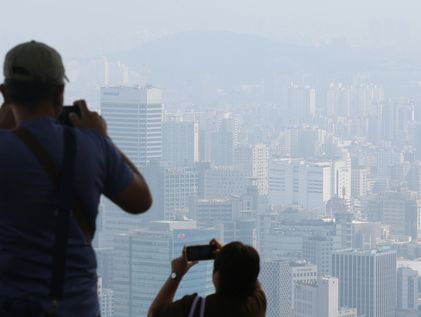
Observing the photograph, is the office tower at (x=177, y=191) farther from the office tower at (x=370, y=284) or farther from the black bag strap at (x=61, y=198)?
the black bag strap at (x=61, y=198)

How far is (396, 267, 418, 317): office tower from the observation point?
32.3 metres

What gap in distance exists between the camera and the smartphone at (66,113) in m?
0.98

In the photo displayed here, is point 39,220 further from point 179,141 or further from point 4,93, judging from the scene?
point 179,141

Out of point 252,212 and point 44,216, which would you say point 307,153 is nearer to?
point 252,212

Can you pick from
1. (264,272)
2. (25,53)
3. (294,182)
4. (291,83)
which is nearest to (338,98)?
(291,83)

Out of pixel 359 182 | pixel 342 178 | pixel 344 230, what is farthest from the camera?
pixel 342 178

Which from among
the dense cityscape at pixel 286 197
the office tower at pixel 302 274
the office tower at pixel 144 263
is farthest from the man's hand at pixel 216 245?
the office tower at pixel 302 274

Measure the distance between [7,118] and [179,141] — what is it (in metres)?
47.6

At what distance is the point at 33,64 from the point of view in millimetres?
942

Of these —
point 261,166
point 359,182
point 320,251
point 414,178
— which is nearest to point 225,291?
point 320,251

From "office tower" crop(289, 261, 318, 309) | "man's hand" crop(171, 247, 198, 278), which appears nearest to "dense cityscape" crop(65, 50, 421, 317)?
"office tower" crop(289, 261, 318, 309)

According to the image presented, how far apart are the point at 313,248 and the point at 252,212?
4855 mm

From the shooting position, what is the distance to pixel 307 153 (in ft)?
170

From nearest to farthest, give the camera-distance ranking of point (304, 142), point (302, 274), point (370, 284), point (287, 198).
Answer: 1. point (302, 274)
2. point (370, 284)
3. point (287, 198)
4. point (304, 142)
